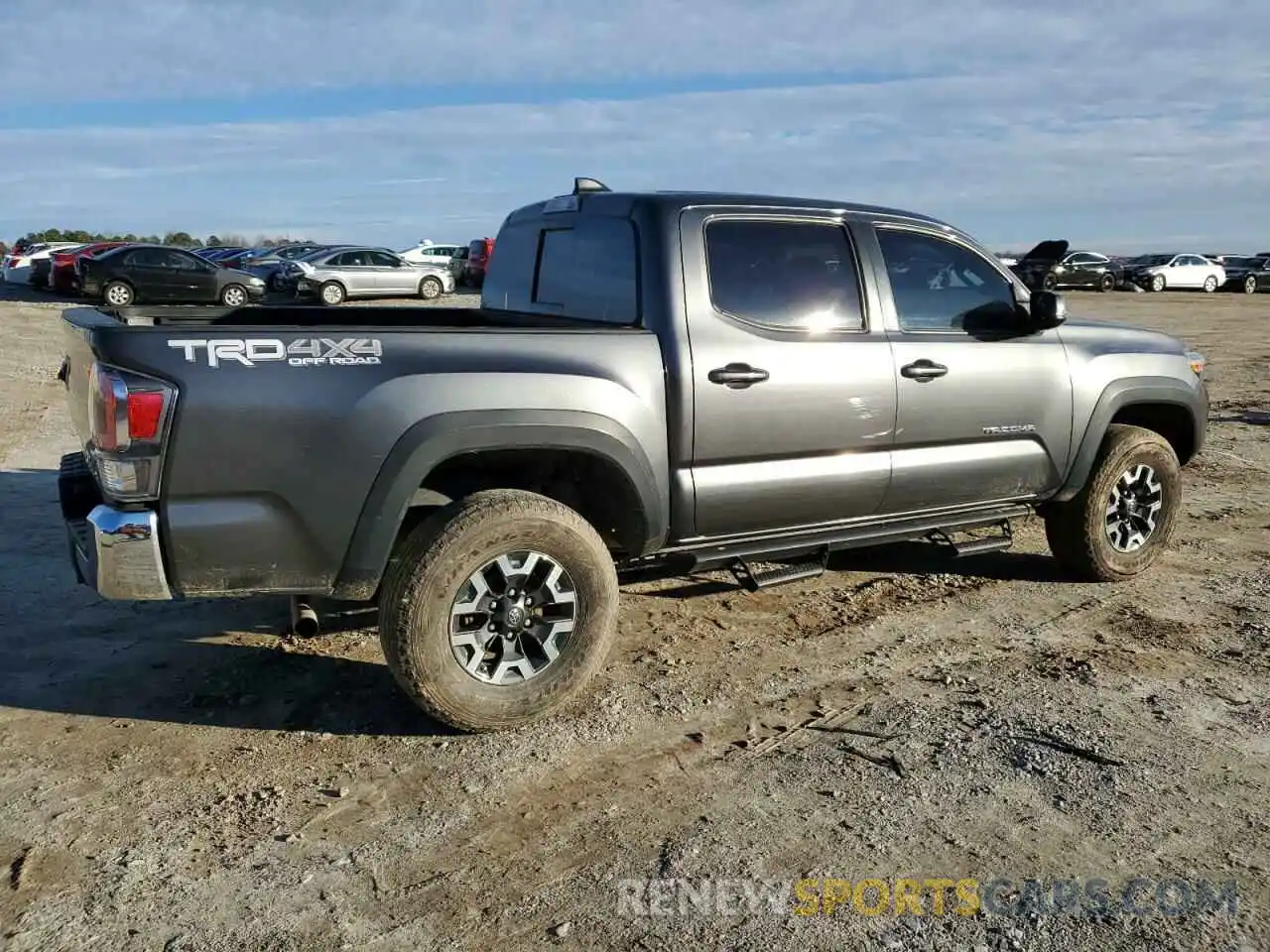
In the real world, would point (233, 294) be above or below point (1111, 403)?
above

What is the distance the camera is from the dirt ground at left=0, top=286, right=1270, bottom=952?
288 centimetres

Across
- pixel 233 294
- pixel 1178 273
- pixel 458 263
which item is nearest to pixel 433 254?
pixel 458 263

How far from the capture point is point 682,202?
437 cm

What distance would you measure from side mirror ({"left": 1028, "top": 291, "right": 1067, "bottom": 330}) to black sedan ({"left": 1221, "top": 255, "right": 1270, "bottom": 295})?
40123mm

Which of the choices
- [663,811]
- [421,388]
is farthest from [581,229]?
[663,811]

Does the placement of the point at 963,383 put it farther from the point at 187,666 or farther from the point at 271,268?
the point at 271,268

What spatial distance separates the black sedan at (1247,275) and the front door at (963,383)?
40.1 metres

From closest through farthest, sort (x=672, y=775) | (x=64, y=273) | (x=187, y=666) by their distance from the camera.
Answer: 1. (x=672, y=775)
2. (x=187, y=666)
3. (x=64, y=273)

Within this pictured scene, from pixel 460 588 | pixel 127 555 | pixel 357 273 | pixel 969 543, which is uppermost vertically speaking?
pixel 357 273

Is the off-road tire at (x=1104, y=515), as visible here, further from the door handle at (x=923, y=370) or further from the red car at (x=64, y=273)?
the red car at (x=64, y=273)

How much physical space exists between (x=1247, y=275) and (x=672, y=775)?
1703 inches

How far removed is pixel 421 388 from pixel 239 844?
1.54m

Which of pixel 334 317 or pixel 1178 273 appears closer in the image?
pixel 334 317

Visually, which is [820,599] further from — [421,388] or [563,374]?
[421,388]
